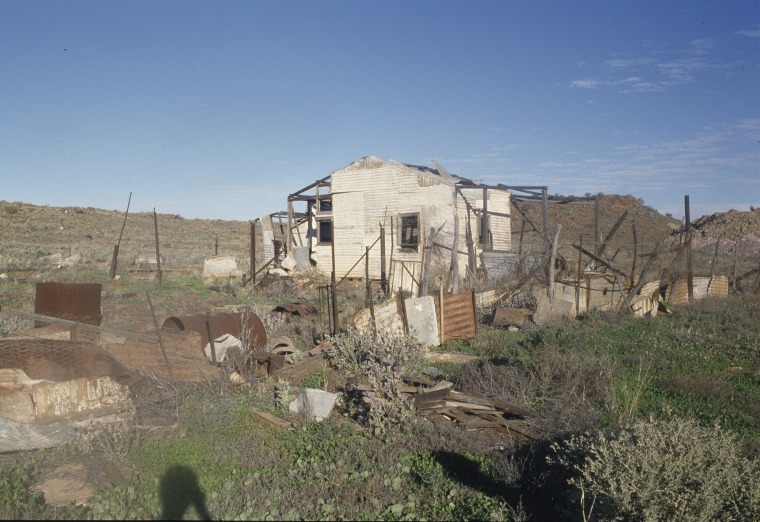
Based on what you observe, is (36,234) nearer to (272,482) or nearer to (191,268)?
(191,268)

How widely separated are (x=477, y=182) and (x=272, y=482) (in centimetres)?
1627

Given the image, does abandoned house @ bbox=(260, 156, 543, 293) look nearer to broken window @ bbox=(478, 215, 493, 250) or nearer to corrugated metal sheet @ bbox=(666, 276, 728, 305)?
broken window @ bbox=(478, 215, 493, 250)

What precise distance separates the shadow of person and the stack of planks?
9.03 feet

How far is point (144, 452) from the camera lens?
535 cm

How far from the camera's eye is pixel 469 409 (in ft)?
22.3

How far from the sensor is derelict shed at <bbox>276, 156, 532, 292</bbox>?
18.7 meters

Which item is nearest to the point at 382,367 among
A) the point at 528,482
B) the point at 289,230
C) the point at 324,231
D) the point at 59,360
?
the point at 528,482

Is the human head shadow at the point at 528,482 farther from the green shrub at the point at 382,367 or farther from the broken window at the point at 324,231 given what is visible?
the broken window at the point at 324,231

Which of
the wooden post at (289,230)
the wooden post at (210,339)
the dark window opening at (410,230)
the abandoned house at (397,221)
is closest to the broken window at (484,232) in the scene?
the abandoned house at (397,221)

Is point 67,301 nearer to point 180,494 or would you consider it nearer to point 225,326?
point 225,326

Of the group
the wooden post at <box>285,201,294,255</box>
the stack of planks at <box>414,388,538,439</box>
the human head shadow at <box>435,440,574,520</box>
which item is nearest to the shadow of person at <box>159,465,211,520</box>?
the human head shadow at <box>435,440,574,520</box>

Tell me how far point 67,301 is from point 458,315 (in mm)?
6762

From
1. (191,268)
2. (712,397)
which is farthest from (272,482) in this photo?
(191,268)

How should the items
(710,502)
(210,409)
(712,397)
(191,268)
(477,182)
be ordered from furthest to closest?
(191,268), (477,182), (712,397), (210,409), (710,502)
